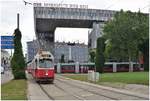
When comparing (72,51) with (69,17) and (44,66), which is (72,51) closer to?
(69,17)

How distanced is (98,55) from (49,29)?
5416cm

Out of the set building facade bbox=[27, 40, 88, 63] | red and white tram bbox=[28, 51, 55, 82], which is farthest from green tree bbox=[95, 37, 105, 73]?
building facade bbox=[27, 40, 88, 63]

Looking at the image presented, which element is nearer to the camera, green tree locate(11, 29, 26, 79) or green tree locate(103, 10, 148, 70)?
green tree locate(11, 29, 26, 79)

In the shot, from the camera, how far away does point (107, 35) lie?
101 metres

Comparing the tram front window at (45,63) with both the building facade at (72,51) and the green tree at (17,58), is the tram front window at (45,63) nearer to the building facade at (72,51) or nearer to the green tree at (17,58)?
the green tree at (17,58)

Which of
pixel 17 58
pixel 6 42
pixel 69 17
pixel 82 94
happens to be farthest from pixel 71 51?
pixel 82 94

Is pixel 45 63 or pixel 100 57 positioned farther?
pixel 100 57

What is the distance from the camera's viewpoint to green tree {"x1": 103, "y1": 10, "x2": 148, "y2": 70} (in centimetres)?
9825

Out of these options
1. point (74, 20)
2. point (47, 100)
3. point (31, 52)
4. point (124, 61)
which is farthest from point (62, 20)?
point (47, 100)

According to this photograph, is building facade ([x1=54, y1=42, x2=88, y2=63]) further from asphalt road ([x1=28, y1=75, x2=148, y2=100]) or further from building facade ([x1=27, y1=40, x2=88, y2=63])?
asphalt road ([x1=28, y1=75, x2=148, y2=100])

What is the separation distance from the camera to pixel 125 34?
99.1 m

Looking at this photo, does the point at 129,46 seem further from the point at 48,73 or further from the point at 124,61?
the point at 48,73

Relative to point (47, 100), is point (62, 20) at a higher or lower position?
higher

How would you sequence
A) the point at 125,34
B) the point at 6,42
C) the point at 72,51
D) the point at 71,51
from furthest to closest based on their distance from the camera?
the point at 72,51 → the point at 71,51 → the point at 125,34 → the point at 6,42
